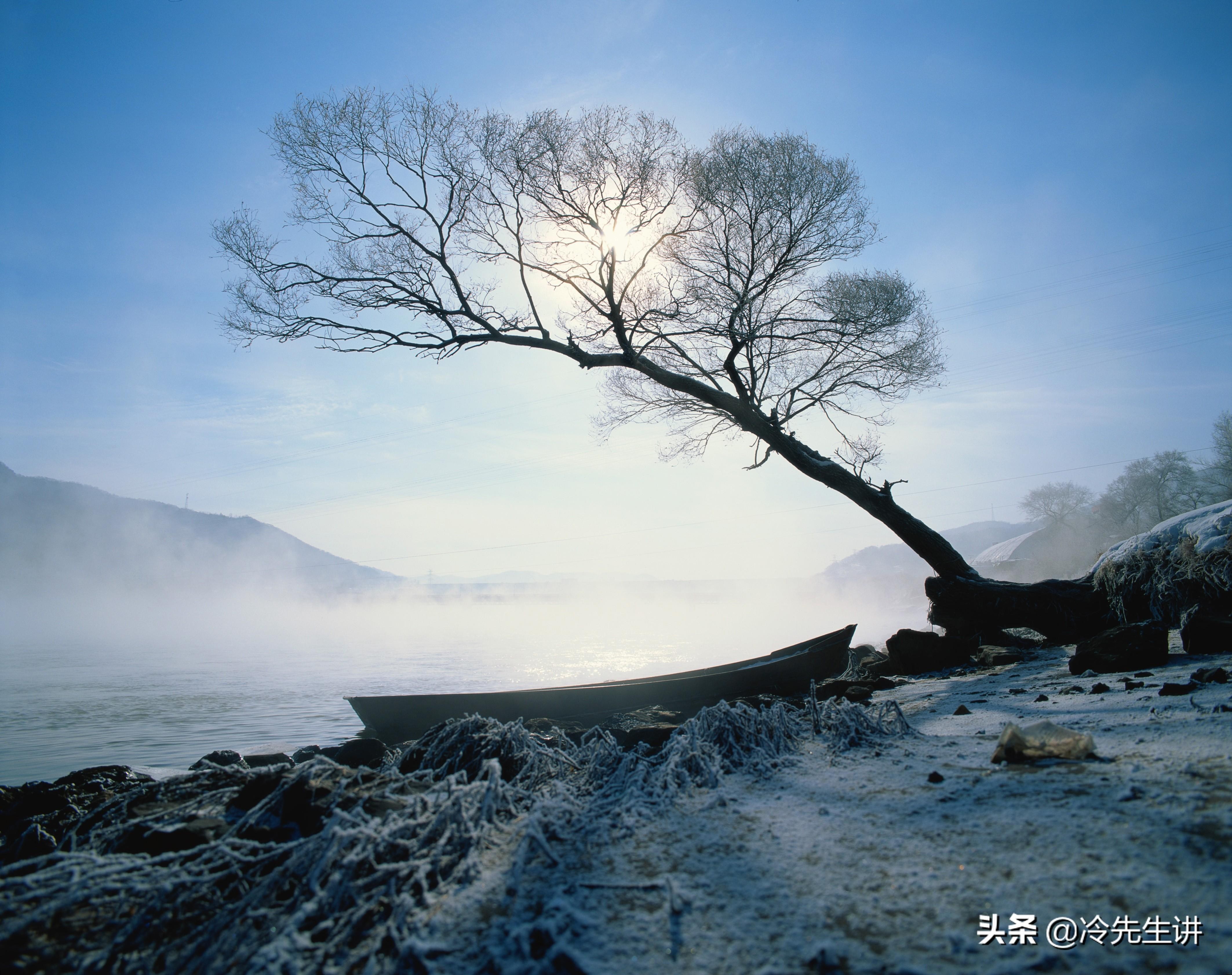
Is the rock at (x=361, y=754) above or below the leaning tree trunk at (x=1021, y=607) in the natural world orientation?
below

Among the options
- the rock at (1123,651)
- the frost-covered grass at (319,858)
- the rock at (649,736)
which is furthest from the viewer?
the rock at (1123,651)

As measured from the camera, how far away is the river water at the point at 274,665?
8641 millimetres

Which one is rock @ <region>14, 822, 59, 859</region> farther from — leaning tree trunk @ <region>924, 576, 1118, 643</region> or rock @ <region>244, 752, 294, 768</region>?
leaning tree trunk @ <region>924, 576, 1118, 643</region>

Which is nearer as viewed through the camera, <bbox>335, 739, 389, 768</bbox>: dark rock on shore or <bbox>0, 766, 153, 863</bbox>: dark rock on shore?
<bbox>0, 766, 153, 863</bbox>: dark rock on shore

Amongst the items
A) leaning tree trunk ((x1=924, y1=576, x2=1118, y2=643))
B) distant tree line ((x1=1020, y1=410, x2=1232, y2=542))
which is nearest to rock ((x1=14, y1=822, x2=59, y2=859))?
leaning tree trunk ((x1=924, y1=576, x2=1118, y2=643))

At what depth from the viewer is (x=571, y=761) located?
3121 millimetres

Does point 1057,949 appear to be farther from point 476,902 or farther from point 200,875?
point 200,875

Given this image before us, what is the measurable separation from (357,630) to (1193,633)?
38.8 m

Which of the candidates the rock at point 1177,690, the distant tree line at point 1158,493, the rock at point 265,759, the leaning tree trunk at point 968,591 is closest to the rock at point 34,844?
the rock at point 265,759

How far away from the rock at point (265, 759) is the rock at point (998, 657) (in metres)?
7.73

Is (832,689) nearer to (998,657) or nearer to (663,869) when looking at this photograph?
(998,657)

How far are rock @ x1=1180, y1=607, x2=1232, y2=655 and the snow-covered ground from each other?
3535 millimetres

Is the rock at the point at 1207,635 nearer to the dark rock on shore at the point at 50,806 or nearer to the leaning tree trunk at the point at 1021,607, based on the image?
the leaning tree trunk at the point at 1021,607

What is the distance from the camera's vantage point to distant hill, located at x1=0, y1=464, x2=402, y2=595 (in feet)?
351
